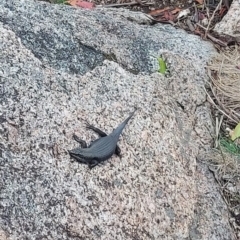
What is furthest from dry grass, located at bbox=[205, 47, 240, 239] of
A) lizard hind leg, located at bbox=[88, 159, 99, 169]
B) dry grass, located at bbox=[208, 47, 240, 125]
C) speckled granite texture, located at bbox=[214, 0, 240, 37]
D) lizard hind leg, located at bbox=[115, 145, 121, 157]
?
lizard hind leg, located at bbox=[88, 159, 99, 169]

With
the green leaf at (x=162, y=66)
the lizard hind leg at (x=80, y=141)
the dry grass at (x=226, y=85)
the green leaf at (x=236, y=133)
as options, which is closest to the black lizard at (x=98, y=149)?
the lizard hind leg at (x=80, y=141)

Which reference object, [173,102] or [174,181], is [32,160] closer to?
[174,181]

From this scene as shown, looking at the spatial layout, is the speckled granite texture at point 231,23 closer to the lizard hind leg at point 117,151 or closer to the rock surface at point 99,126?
the rock surface at point 99,126

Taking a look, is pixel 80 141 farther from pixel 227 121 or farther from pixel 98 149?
pixel 227 121

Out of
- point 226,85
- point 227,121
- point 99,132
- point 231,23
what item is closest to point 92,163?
point 99,132

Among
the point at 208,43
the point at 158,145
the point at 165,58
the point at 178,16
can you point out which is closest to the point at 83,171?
the point at 158,145
